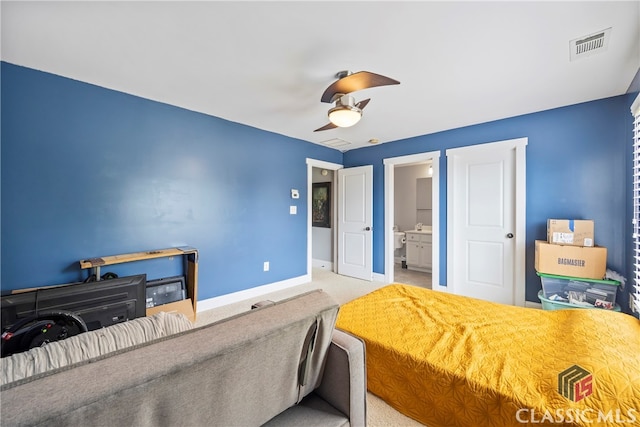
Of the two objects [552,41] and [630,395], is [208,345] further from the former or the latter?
[552,41]

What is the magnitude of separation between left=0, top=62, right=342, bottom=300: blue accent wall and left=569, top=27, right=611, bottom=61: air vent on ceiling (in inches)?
131

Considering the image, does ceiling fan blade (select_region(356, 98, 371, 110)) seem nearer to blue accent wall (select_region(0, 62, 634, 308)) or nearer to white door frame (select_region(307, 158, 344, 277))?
blue accent wall (select_region(0, 62, 634, 308))

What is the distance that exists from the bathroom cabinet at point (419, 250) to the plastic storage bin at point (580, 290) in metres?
2.29

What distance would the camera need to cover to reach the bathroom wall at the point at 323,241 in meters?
5.66

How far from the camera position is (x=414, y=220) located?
6.23 metres

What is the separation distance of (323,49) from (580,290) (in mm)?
3483

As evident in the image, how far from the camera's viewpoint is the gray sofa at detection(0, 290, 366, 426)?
0.56 m

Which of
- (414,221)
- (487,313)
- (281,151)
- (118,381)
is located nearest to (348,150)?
(281,151)

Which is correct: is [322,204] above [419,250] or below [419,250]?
above

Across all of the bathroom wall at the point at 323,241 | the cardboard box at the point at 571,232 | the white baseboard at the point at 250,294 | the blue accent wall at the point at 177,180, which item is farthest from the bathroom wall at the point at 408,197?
the cardboard box at the point at 571,232

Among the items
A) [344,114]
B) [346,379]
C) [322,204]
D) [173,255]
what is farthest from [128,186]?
[322,204]

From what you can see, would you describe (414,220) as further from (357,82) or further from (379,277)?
(357,82)

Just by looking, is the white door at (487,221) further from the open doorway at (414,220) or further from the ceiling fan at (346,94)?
the ceiling fan at (346,94)
